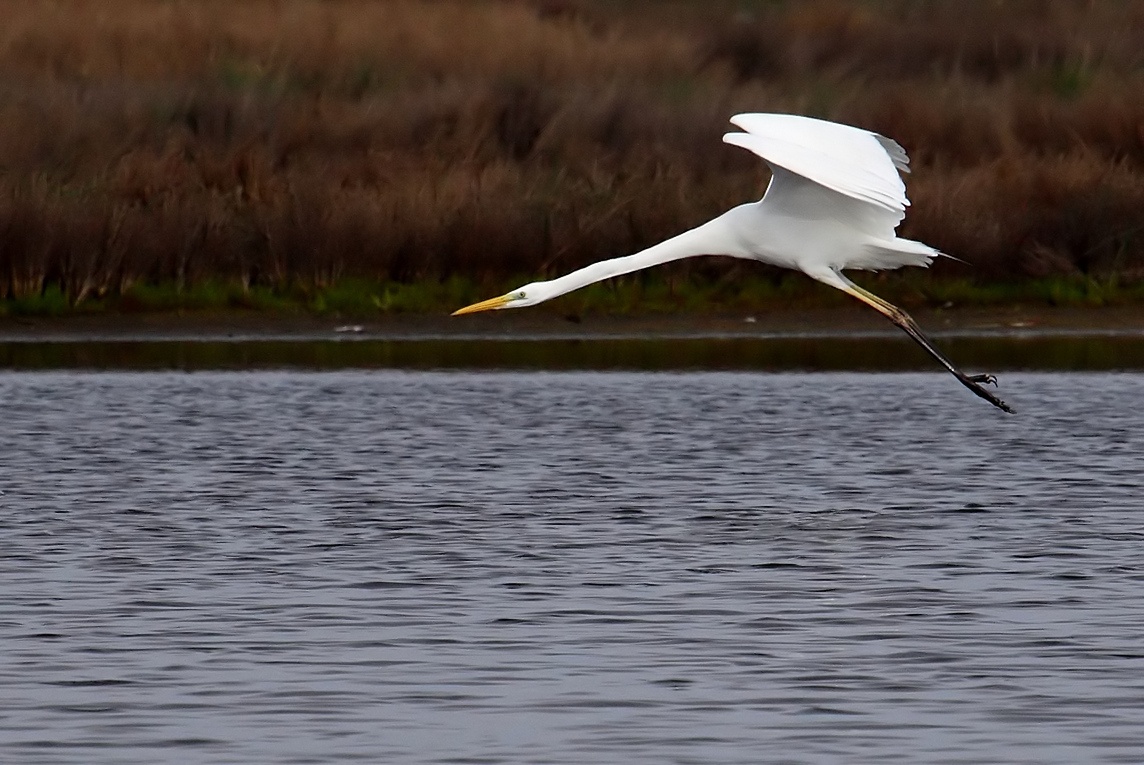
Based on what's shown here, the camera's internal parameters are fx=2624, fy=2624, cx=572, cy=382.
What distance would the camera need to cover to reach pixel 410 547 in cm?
1216

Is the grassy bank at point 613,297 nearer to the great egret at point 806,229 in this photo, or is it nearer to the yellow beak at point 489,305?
the great egret at point 806,229

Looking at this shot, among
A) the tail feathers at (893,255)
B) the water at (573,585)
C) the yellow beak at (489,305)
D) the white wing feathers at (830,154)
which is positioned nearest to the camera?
the water at (573,585)

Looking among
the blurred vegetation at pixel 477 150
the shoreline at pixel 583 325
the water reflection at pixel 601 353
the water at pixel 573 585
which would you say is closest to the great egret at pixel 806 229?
the water at pixel 573 585

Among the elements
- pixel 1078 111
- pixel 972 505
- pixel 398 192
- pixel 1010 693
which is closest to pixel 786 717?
pixel 1010 693

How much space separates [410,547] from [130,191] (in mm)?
13676

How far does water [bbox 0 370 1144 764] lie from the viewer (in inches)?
326

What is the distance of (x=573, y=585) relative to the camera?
432 inches

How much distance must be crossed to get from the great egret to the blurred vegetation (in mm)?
10355

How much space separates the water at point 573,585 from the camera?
829cm

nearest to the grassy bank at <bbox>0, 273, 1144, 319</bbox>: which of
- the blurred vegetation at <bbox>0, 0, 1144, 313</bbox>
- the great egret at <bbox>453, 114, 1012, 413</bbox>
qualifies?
the blurred vegetation at <bbox>0, 0, 1144, 313</bbox>

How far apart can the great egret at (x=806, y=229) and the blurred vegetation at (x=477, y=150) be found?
10.4 meters

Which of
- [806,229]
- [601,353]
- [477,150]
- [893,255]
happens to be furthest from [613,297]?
[806,229]

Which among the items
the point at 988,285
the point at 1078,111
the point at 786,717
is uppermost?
the point at 1078,111

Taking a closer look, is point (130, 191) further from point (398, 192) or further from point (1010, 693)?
point (1010, 693)
